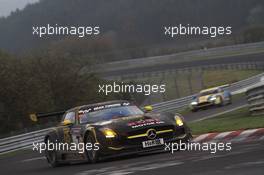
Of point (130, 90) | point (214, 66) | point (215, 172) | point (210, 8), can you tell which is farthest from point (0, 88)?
point (215, 172)

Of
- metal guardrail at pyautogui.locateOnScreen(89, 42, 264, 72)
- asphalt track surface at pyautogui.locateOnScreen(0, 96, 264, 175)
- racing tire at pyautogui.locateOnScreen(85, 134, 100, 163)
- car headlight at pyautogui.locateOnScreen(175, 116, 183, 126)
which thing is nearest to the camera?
asphalt track surface at pyautogui.locateOnScreen(0, 96, 264, 175)

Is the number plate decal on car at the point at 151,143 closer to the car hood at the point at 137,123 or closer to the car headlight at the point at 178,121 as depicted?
the car hood at the point at 137,123

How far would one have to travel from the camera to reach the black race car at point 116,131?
1226 centimetres

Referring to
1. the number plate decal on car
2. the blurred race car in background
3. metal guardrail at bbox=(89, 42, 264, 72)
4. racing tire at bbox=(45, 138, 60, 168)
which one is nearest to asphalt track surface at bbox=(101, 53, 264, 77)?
metal guardrail at bbox=(89, 42, 264, 72)

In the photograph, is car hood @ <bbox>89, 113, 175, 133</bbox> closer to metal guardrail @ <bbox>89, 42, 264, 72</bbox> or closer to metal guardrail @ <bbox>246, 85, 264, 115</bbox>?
metal guardrail @ <bbox>246, 85, 264, 115</bbox>

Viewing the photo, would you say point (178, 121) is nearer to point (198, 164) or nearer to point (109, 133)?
point (109, 133)

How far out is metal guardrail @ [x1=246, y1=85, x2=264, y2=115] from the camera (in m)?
19.1

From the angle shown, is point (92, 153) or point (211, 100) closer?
point (92, 153)

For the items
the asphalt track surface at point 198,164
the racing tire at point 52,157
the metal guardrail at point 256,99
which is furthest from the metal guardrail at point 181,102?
the asphalt track surface at point 198,164

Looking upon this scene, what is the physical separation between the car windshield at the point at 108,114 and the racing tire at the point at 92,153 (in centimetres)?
44

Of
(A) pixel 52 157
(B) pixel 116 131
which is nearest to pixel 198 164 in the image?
(B) pixel 116 131

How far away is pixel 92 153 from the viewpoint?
41.2 feet

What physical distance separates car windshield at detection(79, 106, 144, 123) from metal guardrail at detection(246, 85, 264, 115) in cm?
627

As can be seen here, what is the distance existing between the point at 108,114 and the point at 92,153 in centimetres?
99
